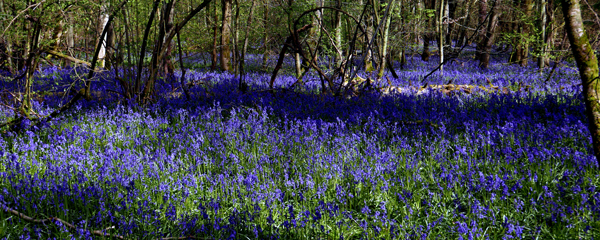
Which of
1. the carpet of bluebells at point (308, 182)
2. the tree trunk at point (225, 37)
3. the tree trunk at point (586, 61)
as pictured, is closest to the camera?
the tree trunk at point (586, 61)

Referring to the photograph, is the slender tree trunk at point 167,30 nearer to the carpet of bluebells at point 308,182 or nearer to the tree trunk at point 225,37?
the carpet of bluebells at point 308,182

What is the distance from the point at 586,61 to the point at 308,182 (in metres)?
2.10

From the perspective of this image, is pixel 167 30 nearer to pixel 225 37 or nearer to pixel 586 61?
→ pixel 225 37

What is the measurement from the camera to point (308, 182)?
3.35 metres

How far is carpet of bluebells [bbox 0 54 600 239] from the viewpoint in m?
2.86

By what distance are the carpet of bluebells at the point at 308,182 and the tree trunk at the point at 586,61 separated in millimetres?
766

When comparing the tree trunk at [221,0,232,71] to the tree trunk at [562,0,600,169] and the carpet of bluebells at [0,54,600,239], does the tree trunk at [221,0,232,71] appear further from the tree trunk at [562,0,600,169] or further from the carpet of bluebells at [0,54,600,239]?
the tree trunk at [562,0,600,169]

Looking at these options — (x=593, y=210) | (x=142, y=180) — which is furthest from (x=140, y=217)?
(x=593, y=210)

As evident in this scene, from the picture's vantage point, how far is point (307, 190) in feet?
11.7

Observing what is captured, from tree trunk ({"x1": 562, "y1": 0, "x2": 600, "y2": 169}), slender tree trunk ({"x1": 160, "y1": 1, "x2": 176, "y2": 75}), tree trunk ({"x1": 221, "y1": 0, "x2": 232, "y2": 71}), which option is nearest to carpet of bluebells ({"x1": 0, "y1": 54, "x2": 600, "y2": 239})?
tree trunk ({"x1": 562, "y1": 0, "x2": 600, "y2": 169})

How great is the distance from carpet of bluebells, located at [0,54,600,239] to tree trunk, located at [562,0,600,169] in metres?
0.77

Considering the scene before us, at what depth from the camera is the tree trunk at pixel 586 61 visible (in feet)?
7.13

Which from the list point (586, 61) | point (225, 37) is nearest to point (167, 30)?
point (225, 37)

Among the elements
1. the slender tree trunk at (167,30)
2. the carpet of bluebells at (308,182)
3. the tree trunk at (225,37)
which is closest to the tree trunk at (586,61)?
the carpet of bluebells at (308,182)
